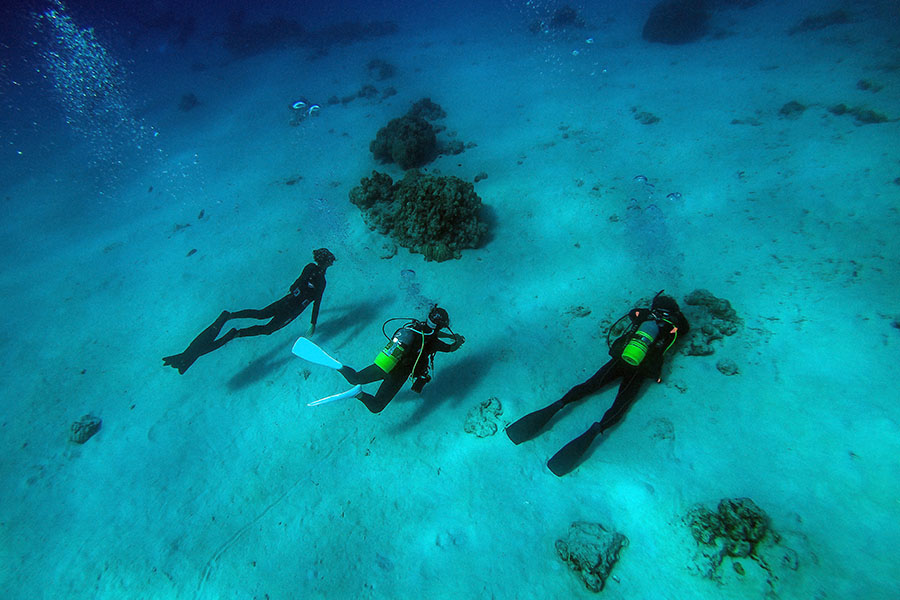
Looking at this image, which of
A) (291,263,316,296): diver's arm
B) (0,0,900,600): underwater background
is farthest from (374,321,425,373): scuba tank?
(291,263,316,296): diver's arm

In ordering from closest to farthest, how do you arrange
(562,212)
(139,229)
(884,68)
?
(562,212), (884,68), (139,229)

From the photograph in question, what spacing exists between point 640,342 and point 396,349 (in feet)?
11.3

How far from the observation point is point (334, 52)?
93.4 ft

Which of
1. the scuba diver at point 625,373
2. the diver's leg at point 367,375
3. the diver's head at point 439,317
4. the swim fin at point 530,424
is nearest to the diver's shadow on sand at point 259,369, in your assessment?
the diver's leg at point 367,375

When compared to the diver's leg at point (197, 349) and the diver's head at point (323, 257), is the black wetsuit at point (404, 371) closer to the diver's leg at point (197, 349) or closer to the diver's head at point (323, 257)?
the diver's head at point (323, 257)

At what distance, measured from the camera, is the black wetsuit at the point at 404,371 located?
5.47m

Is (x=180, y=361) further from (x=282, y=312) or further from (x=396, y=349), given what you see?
(x=396, y=349)

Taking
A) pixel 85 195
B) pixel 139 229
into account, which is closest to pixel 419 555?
pixel 139 229

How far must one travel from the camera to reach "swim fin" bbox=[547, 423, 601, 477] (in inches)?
189

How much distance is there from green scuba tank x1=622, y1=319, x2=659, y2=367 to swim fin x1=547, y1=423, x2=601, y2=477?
43.7 inches

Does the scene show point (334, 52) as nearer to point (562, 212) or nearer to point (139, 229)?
point (139, 229)

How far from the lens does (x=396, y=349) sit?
5344 mm

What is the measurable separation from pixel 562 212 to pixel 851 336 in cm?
575

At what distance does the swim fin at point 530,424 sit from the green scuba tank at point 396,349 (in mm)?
1867
